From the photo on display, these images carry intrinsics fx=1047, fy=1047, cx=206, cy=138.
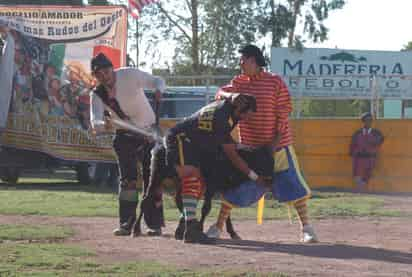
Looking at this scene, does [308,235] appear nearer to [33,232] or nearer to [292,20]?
[33,232]

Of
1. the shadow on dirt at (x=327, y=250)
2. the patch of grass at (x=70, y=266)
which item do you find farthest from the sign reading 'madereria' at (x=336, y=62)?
the patch of grass at (x=70, y=266)

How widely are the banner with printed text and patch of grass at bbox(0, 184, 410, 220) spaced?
2952 mm

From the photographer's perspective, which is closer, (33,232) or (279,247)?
(279,247)

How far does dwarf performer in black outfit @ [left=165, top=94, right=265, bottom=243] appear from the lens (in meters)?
9.41

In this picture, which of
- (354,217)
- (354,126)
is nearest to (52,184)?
(354,126)

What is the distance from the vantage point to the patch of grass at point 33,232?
32.1 ft

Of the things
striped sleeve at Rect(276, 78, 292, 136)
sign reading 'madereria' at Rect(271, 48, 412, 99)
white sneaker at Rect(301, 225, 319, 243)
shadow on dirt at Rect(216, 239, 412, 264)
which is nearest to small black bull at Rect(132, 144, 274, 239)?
striped sleeve at Rect(276, 78, 292, 136)

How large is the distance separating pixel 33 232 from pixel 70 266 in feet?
7.40

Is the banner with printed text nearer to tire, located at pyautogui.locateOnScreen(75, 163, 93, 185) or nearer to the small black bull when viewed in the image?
tire, located at pyautogui.locateOnScreen(75, 163, 93, 185)

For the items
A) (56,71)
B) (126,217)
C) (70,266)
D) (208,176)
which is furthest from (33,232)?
(56,71)

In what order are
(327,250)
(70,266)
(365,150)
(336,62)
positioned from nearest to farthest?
1. (70,266)
2. (327,250)
3. (365,150)
4. (336,62)

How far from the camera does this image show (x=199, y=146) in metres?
9.65

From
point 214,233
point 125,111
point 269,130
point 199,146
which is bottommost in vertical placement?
point 214,233

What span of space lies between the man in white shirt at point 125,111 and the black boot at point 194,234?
976 millimetres
